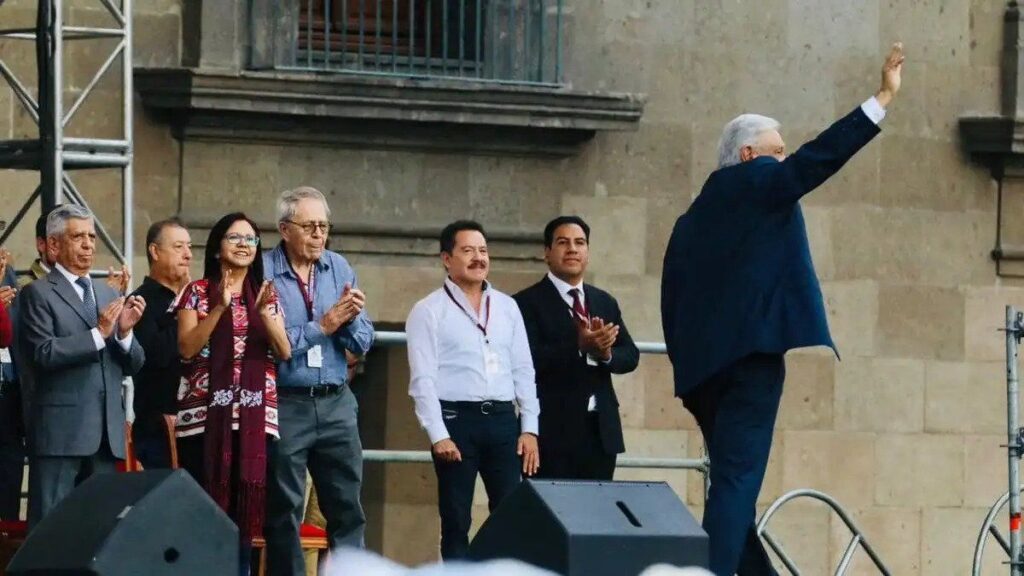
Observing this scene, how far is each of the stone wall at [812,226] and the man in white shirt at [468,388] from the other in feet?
9.58

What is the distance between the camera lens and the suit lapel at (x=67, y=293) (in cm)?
1189

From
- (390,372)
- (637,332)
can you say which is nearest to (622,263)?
(637,332)

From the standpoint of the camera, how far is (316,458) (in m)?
11.6

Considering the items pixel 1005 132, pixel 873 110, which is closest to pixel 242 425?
pixel 873 110

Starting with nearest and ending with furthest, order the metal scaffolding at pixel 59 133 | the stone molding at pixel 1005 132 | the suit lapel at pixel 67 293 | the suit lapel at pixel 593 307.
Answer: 1. the suit lapel at pixel 67 293
2. the suit lapel at pixel 593 307
3. the metal scaffolding at pixel 59 133
4. the stone molding at pixel 1005 132

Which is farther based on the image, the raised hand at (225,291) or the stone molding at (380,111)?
the stone molding at (380,111)

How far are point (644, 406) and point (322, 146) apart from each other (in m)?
2.60

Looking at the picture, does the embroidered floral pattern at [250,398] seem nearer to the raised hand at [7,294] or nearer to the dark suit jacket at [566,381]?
the raised hand at [7,294]

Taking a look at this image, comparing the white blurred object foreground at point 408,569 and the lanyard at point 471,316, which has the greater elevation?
the lanyard at point 471,316

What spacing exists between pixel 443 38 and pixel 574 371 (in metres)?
3.45

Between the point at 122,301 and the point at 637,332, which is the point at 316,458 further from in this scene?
the point at 637,332

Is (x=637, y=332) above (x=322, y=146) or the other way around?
the other way around

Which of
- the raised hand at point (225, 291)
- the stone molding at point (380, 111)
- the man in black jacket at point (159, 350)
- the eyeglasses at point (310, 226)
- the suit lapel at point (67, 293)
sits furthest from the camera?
the stone molding at point (380, 111)

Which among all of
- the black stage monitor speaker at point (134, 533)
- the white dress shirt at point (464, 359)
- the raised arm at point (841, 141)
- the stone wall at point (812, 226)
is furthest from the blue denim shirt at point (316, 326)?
the stone wall at point (812, 226)
